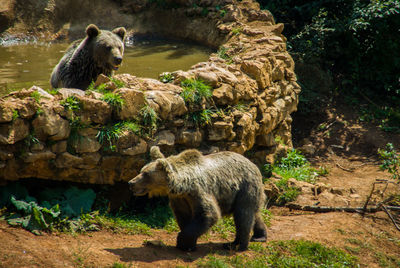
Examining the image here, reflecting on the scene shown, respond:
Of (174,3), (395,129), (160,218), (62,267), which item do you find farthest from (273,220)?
(174,3)

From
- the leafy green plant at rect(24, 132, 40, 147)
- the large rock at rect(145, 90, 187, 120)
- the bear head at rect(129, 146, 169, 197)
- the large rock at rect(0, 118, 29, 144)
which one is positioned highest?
the large rock at rect(145, 90, 187, 120)

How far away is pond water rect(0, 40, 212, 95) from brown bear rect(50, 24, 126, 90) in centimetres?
120

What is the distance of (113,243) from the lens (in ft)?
17.2

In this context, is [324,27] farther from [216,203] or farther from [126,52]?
[216,203]

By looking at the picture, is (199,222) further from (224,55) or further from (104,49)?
(224,55)

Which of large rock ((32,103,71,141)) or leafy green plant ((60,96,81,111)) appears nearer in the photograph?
large rock ((32,103,71,141))

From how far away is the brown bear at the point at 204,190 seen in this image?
195 inches

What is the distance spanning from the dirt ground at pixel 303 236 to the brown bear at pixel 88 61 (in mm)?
3167

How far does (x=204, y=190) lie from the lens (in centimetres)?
518

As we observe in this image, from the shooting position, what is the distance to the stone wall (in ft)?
16.9

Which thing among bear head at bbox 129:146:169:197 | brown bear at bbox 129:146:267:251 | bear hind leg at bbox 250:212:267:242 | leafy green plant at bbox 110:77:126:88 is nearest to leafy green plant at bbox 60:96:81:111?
leafy green plant at bbox 110:77:126:88

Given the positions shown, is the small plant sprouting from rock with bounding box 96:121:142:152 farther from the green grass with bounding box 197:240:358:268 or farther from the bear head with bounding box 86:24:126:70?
the bear head with bounding box 86:24:126:70

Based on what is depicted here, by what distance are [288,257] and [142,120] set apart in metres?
2.59

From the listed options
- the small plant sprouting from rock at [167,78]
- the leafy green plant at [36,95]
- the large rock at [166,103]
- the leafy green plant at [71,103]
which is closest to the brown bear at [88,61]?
the small plant sprouting from rock at [167,78]
